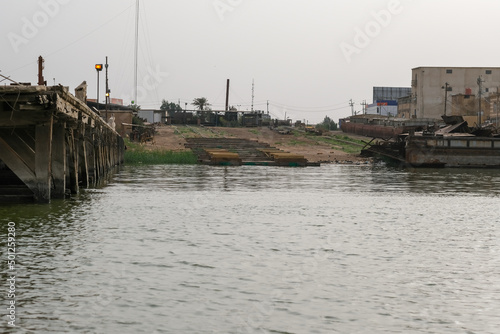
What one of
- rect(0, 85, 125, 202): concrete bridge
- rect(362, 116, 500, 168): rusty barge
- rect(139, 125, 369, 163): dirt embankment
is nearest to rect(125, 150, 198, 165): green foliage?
rect(139, 125, 369, 163): dirt embankment

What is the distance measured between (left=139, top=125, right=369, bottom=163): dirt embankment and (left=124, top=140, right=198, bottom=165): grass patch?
13.5 feet

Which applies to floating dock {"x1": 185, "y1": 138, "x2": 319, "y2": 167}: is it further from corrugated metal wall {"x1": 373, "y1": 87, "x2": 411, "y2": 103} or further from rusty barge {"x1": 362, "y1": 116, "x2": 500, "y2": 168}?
corrugated metal wall {"x1": 373, "y1": 87, "x2": 411, "y2": 103}

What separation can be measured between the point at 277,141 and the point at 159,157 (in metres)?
22.8

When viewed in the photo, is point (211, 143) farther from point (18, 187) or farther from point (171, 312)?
point (171, 312)

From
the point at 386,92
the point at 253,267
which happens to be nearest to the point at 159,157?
the point at 253,267

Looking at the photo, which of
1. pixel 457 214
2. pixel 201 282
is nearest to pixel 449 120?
pixel 457 214

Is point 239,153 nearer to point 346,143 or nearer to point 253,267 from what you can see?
point 346,143

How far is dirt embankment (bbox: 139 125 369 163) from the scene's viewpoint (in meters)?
59.3

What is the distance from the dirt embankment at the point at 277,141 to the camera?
195 feet

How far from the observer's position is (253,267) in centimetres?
1102

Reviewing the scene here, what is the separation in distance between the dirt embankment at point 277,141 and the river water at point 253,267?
37.8m

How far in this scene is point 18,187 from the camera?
22.3m

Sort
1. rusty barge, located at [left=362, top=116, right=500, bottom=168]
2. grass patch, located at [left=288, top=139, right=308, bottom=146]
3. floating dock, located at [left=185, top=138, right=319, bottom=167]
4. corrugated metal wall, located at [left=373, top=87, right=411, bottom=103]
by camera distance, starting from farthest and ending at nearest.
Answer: corrugated metal wall, located at [left=373, top=87, right=411, bottom=103], grass patch, located at [left=288, top=139, right=308, bottom=146], floating dock, located at [left=185, top=138, right=319, bottom=167], rusty barge, located at [left=362, top=116, right=500, bottom=168]

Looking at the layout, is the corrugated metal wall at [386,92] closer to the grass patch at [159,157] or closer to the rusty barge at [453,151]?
the grass patch at [159,157]
